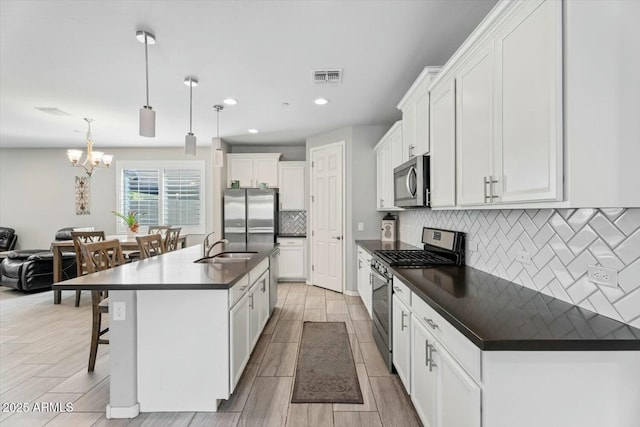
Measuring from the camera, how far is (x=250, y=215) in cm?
559

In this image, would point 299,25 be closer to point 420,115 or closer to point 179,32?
point 179,32

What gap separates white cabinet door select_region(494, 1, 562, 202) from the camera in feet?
3.73

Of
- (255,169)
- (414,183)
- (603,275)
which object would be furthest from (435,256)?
(255,169)

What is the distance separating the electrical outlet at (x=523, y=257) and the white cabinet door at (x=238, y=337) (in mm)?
1802

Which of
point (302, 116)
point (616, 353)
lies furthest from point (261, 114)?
point (616, 353)

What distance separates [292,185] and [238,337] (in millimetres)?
4012

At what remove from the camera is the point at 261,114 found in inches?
170

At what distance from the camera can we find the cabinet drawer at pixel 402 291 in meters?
1.96

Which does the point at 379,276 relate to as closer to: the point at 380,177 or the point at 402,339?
the point at 402,339

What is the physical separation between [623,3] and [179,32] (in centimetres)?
Result: 253

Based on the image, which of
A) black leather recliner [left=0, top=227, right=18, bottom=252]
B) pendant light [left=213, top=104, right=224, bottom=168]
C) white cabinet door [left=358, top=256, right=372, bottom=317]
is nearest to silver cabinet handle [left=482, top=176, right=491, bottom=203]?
white cabinet door [left=358, top=256, right=372, bottom=317]

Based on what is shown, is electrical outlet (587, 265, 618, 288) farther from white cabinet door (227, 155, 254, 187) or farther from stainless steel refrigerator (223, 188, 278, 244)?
white cabinet door (227, 155, 254, 187)

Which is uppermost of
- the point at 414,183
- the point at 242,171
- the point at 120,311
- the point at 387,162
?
the point at 242,171

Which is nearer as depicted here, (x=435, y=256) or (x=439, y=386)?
(x=439, y=386)
